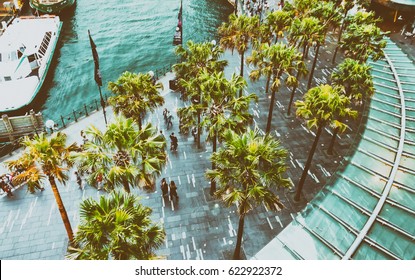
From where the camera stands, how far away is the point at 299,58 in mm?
29688

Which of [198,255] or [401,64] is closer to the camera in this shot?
[198,255]

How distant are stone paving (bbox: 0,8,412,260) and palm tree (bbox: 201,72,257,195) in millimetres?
Result: 6529

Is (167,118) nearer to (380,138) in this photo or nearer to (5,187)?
(5,187)

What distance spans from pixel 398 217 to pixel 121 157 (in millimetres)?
16076

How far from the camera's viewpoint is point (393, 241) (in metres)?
18.0

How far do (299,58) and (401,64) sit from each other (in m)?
14.8

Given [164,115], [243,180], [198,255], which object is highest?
[243,180]

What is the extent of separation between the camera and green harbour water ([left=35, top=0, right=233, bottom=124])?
167 feet

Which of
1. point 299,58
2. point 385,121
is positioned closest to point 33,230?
point 299,58

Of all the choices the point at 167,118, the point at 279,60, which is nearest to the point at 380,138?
the point at 279,60

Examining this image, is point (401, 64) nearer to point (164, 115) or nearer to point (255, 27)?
point (255, 27)

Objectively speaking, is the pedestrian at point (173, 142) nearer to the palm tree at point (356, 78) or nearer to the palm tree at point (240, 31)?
the palm tree at point (240, 31)

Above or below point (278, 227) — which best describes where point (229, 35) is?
above
